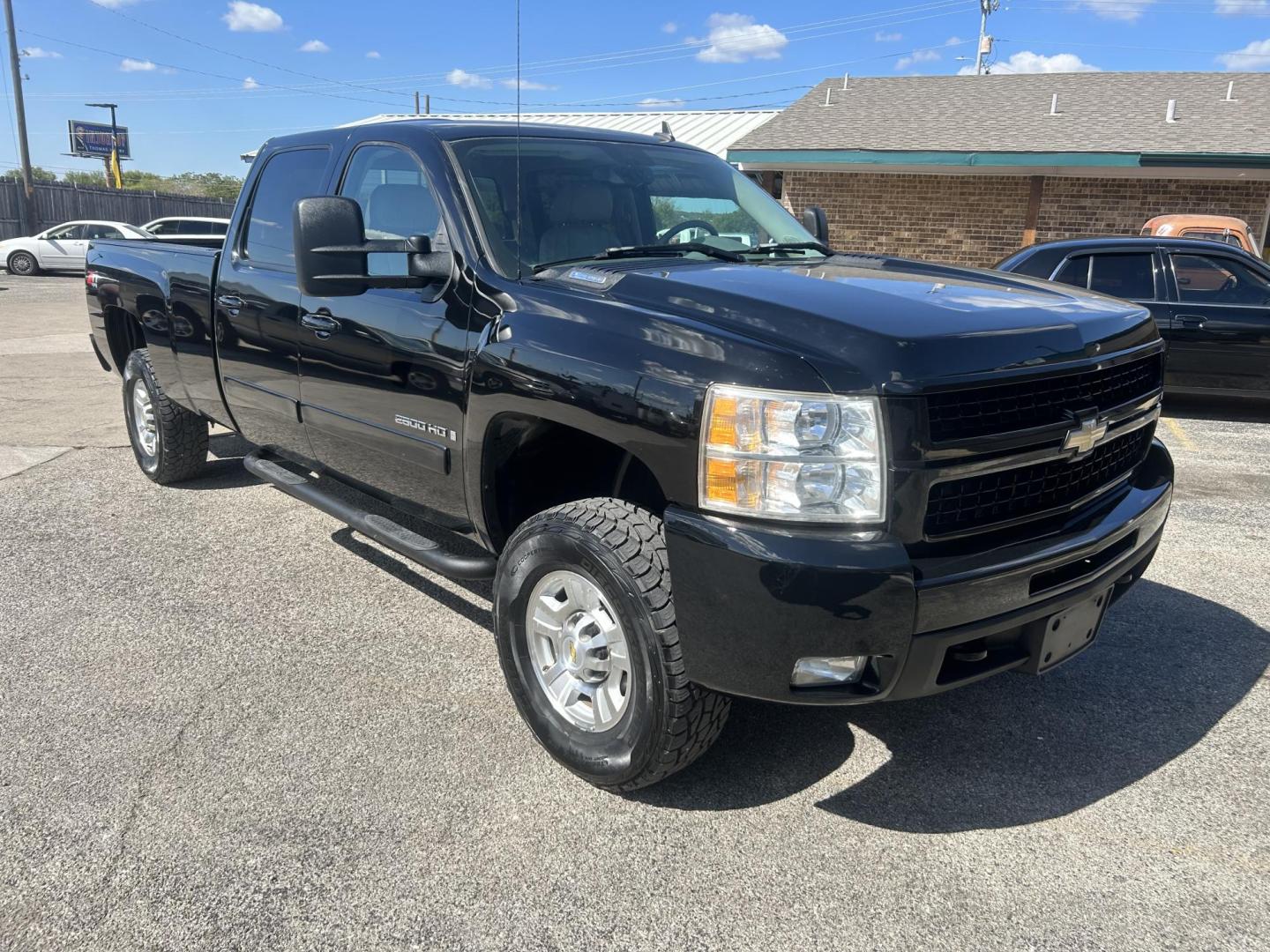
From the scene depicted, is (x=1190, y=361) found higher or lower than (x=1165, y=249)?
lower

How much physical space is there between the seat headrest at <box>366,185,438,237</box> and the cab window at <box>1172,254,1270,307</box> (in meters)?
7.54

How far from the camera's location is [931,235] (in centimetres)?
1675

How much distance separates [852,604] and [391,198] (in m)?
2.50

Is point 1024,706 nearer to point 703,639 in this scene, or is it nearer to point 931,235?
point 703,639

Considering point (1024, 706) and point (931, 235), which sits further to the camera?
point (931, 235)

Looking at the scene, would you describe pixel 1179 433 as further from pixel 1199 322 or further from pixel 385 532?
pixel 385 532

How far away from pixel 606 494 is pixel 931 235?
14962 millimetres

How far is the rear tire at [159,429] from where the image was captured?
5.80m

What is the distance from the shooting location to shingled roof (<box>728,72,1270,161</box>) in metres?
15.1

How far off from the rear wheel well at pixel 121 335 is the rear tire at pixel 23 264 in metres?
22.0

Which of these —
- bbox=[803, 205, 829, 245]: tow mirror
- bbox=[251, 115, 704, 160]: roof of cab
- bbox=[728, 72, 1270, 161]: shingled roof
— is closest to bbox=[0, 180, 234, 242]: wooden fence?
bbox=[728, 72, 1270, 161]: shingled roof

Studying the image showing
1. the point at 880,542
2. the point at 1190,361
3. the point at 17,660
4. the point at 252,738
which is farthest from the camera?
the point at 1190,361

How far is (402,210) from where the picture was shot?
12.2 feet

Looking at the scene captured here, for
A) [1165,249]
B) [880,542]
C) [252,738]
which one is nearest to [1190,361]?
[1165,249]
